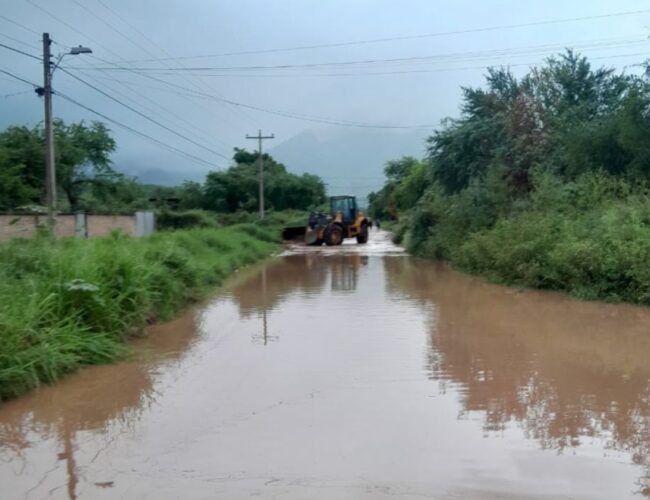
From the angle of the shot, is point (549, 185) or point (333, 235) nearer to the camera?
point (549, 185)

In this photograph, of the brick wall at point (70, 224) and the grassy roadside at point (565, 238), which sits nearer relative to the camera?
the grassy roadside at point (565, 238)

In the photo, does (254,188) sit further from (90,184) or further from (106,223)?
(106,223)

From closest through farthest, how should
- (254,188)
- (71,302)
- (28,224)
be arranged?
(71,302), (28,224), (254,188)

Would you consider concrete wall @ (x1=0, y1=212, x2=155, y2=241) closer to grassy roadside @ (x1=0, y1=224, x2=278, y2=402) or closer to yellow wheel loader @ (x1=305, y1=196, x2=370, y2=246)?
grassy roadside @ (x1=0, y1=224, x2=278, y2=402)

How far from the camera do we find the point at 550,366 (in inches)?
362

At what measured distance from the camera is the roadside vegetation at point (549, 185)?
16.0 m

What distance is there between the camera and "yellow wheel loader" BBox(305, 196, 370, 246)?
43.5 metres

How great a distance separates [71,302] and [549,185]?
1552 cm

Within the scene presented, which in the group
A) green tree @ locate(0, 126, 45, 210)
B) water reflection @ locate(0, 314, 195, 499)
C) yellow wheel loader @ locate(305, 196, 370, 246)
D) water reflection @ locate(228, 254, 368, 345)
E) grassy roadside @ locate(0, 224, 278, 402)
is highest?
green tree @ locate(0, 126, 45, 210)

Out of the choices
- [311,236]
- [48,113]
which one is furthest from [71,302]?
[311,236]

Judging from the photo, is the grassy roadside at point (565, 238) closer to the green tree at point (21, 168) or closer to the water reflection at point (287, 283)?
the water reflection at point (287, 283)

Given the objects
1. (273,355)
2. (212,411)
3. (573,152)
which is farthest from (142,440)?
(573,152)

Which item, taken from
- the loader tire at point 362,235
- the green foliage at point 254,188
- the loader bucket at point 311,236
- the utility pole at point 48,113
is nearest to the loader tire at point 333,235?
the loader bucket at point 311,236

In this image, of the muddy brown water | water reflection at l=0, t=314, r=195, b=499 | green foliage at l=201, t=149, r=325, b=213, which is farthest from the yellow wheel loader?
water reflection at l=0, t=314, r=195, b=499
